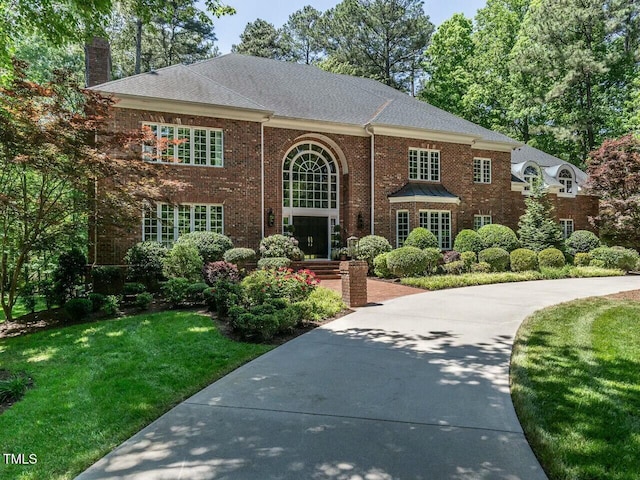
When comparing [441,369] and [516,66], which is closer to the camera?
[441,369]

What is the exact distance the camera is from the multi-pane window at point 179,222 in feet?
48.8

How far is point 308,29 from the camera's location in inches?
1581

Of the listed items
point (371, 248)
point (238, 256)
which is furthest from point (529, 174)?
point (238, 256)

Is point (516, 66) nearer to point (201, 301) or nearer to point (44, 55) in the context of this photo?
point (201, 301)

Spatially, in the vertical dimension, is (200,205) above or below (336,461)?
above

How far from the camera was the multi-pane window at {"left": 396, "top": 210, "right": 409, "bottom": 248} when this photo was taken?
61.3 feet

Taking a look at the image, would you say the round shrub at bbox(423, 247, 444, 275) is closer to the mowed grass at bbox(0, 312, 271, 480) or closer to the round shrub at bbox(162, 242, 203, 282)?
the round shrub at bbox(162, 242, 203, 282)

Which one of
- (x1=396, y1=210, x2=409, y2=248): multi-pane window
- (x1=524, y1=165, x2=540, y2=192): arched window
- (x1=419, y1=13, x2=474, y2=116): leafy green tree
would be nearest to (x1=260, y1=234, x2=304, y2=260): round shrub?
(x1=396, y1=210, x2=409, y2=248): multi-pane window

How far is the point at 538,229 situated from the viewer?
65.1ft

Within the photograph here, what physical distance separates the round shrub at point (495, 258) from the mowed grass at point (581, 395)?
8.95m

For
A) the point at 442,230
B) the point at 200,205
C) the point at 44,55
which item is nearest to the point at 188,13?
the point at 200,205

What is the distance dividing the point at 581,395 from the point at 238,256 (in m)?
11.4

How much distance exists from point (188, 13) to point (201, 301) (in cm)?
647

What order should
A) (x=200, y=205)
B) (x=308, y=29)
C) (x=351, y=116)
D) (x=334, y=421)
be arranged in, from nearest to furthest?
(x=334, y=421) → (x=200, y=205) → (x=351, y=116) → (x=308, y=29)
